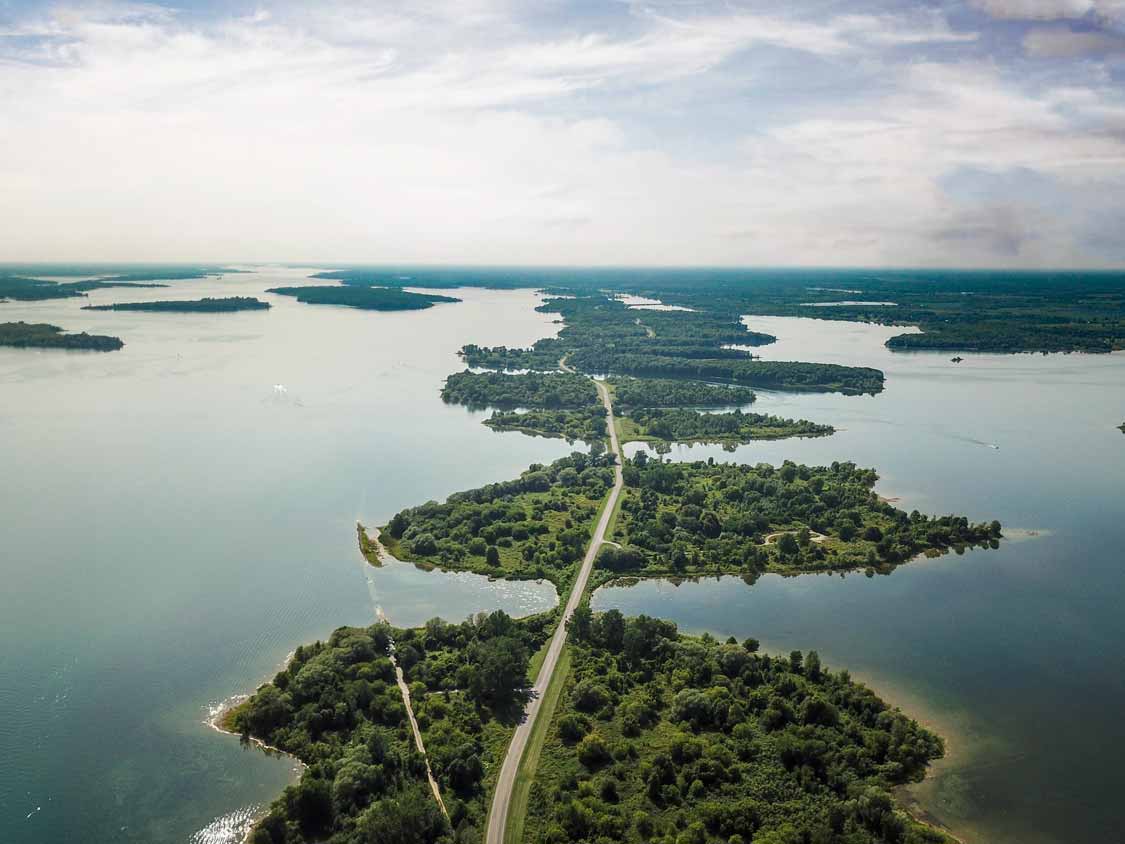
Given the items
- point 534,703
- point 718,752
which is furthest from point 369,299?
point 718,752

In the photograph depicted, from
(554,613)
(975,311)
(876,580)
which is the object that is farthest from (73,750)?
(975,311)

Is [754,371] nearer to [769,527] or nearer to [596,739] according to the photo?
[769,527]

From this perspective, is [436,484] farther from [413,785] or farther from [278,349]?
[278,349]

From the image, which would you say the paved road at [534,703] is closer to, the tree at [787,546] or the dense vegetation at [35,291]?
the tree at [787,546]

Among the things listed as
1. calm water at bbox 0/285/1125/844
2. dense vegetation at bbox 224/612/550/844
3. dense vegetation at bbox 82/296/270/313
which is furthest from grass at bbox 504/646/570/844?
dense vegetation at bbox 82/296/270/313

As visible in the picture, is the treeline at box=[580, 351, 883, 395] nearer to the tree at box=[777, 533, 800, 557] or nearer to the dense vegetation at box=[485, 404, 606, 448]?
the dense vegetation at box=[485, 404, 606, 448]

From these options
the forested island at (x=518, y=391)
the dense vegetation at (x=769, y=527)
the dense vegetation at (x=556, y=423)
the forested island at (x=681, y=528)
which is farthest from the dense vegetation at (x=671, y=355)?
the forested island at (x=681, y=528)
